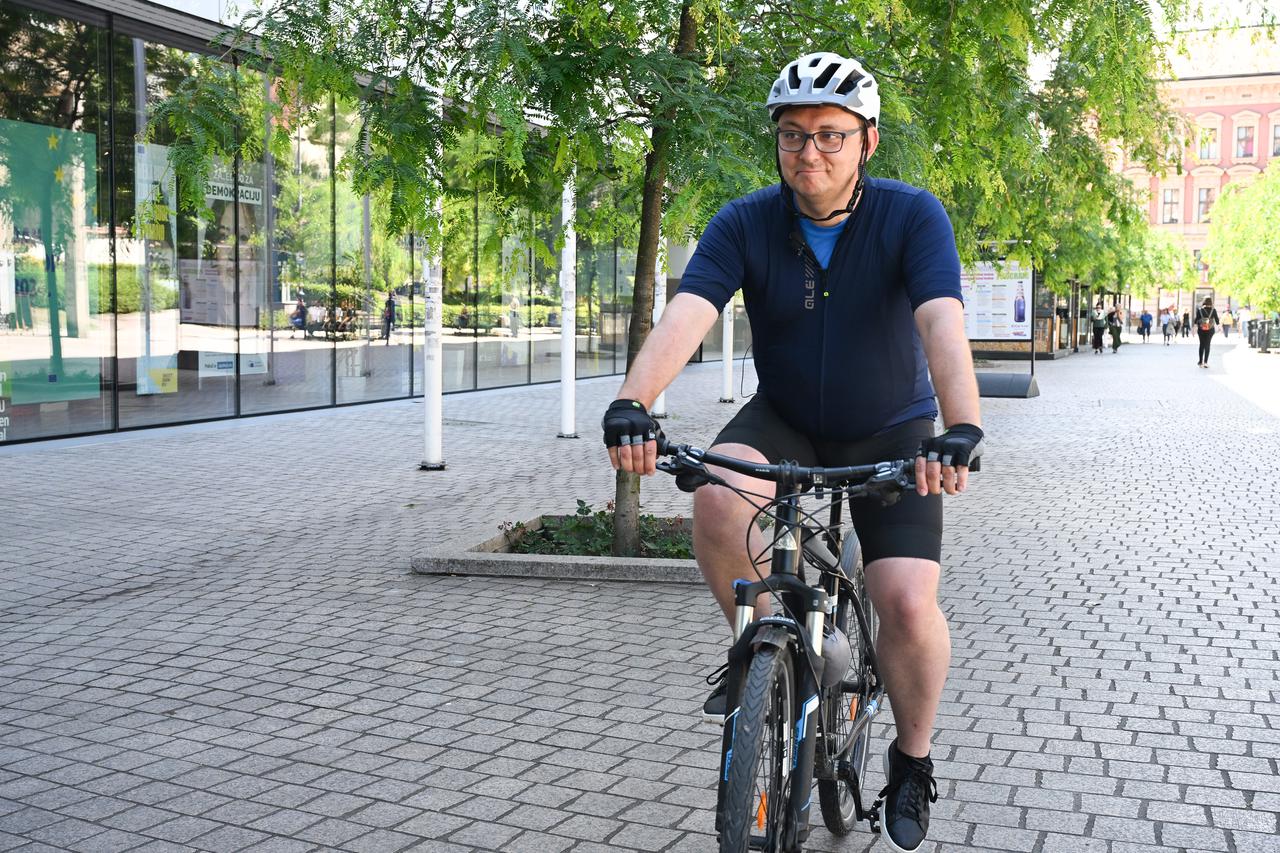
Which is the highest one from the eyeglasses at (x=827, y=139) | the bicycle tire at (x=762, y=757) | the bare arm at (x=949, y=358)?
the eyeglasses at (x=827, y=139)

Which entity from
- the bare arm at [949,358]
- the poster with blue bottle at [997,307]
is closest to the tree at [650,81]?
the bare arm at [949,358]

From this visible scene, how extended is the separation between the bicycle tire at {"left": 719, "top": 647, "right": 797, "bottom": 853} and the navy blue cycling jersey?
2.44ft

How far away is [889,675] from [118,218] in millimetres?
13525

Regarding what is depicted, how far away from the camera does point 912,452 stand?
3271mm

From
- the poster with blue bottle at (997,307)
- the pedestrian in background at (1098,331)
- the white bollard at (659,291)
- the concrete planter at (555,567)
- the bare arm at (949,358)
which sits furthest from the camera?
the pedestrian in background at (1098,331)

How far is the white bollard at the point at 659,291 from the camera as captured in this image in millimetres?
8586

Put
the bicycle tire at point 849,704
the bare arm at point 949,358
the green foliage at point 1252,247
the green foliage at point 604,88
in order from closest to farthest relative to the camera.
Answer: the bare arm at point 949,358
the bicycle tire at point 849,704
the green foliage at point 604,88
the green foliage at point 1252,247

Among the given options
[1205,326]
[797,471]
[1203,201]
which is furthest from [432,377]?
[1203,201]

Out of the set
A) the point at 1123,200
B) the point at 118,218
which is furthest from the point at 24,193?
the point at 1123,200

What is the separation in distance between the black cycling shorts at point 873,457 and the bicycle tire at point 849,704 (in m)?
0.23

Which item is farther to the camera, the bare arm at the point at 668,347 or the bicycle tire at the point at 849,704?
the bicycle tire at the point at 849,704

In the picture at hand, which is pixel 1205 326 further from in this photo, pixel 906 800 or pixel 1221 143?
pixel 1221 143

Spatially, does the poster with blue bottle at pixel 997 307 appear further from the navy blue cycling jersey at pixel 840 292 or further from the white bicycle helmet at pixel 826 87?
the white bicycle helmet at pixel 826 87

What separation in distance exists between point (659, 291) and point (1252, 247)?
1625 inches
